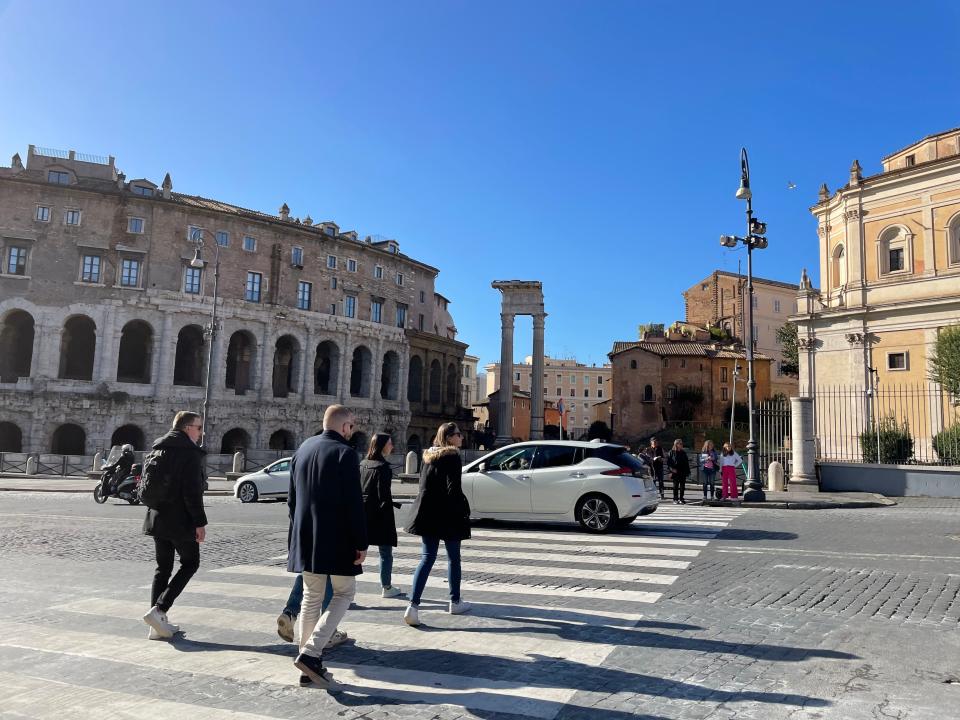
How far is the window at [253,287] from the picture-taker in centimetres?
4694

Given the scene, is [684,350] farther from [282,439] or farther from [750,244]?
[750,244]

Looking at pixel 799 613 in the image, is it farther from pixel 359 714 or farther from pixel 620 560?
pixel 359 714

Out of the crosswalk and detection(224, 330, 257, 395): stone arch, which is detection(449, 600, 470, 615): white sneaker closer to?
the crosswalk

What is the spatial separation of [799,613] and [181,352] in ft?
153

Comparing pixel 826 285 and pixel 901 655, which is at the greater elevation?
pixel 826 285

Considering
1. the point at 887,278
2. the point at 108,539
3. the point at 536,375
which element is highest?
the point at 887,278

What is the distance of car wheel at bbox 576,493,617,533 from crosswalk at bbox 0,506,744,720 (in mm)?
2124

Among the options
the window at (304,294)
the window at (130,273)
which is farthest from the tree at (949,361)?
the window at (130,273)

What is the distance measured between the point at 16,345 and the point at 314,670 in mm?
48089

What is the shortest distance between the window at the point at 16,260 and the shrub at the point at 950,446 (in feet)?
159

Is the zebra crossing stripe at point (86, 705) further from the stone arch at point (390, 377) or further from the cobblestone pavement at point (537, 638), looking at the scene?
the stone arch at point (390, 377)

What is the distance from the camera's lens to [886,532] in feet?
40.5

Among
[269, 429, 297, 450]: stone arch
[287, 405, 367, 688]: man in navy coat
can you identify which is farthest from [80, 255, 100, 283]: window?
[287, 405, 367, 688]: man in navy coat

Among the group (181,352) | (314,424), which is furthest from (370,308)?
(181,352)
